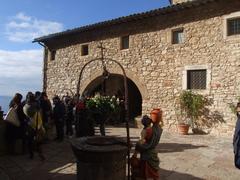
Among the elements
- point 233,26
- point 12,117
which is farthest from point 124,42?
point 12,117

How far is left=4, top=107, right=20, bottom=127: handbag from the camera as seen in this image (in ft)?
23.8

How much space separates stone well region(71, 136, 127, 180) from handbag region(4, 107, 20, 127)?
3.33m

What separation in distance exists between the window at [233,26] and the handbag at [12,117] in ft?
26.2

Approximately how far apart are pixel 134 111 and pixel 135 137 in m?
6.46

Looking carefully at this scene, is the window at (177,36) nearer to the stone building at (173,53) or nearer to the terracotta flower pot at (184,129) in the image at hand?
the stone building at (173,53)

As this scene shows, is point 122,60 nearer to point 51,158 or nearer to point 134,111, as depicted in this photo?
point 134,111

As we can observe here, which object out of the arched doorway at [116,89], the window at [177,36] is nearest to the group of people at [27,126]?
the window at [177,36]

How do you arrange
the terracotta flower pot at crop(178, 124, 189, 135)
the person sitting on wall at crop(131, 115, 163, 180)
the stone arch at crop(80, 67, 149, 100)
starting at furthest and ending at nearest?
the stone arch at crop(80, 67, 149, 100) → the terracotta flower pot at crop(178, 124, 189, 135) → the person sitting on wall at crop(131, 115, 163, 180)

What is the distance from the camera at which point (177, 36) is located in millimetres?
12516

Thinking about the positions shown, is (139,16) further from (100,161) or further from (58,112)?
(100,161)

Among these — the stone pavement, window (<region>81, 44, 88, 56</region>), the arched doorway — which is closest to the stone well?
the stone pavement

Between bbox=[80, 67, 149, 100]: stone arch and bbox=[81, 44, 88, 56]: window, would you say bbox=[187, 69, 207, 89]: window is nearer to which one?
bbox=[80, 67, 149, 100]: stone arch

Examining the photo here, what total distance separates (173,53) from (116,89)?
4585mm

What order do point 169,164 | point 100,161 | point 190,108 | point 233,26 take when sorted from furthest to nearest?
point 190,108 → point 233,26 → point 169,164 → point 100,161
